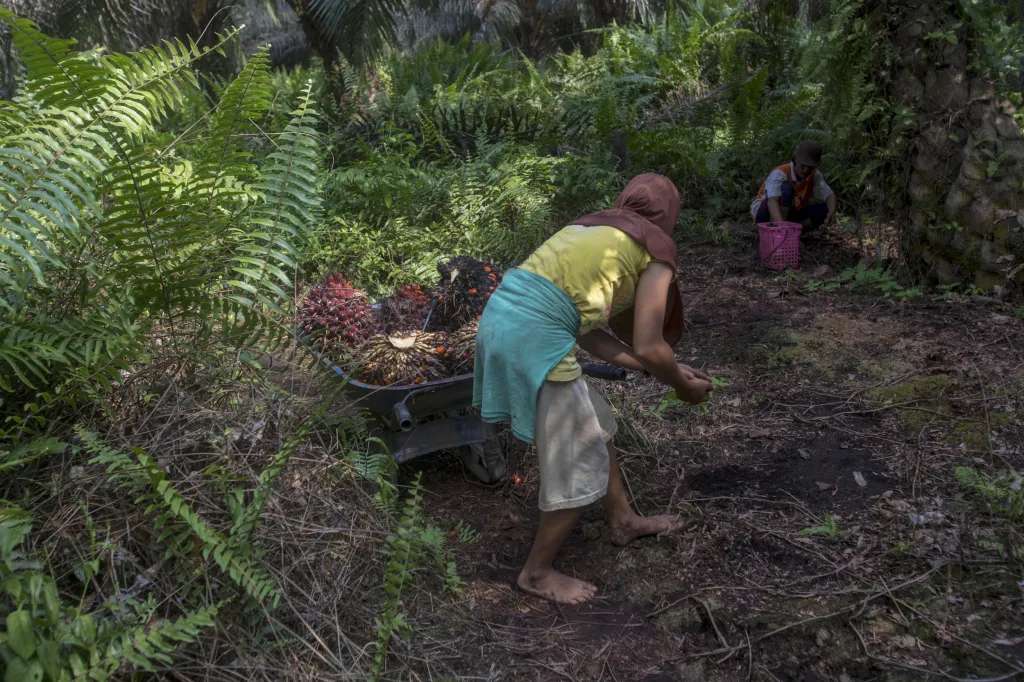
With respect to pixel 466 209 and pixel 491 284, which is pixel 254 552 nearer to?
pixel 491 284

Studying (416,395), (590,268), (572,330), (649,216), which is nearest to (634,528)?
(572,330)

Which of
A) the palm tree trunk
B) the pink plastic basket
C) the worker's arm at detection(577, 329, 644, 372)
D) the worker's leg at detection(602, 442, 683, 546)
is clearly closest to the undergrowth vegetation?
the worker's leg at detection(602, 442, 683, 546)

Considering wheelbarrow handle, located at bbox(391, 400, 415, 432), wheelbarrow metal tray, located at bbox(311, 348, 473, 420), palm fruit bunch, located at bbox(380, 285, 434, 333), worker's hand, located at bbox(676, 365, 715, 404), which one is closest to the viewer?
worker's hand, located at bbox(676, 365, 715, 404)

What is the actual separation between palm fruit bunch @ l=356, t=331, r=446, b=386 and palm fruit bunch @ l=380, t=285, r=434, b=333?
30 centimetres

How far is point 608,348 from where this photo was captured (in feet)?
10.9

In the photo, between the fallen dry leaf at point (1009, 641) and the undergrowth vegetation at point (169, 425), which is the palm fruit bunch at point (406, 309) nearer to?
the undergrowth vegetation at point (169, 425)

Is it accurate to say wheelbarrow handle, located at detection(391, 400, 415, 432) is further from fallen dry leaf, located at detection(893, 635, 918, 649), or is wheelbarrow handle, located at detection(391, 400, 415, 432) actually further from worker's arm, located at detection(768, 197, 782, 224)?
worker's arm, located at detection(768, 197, 782, 224)

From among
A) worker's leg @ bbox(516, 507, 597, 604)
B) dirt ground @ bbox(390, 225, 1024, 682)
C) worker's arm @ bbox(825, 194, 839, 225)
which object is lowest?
worker's arm @ bbox(825, 194, 839, 225)

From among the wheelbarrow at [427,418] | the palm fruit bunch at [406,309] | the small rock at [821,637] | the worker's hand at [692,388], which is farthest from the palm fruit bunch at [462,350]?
the small rock at [821,637]

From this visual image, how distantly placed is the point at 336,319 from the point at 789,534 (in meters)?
2.41

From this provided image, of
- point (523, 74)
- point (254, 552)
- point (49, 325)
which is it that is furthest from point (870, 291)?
point (523, 74)

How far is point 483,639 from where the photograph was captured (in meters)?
3.00

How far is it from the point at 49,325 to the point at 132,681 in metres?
1.39

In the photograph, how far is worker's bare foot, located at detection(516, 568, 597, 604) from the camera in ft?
10.5
